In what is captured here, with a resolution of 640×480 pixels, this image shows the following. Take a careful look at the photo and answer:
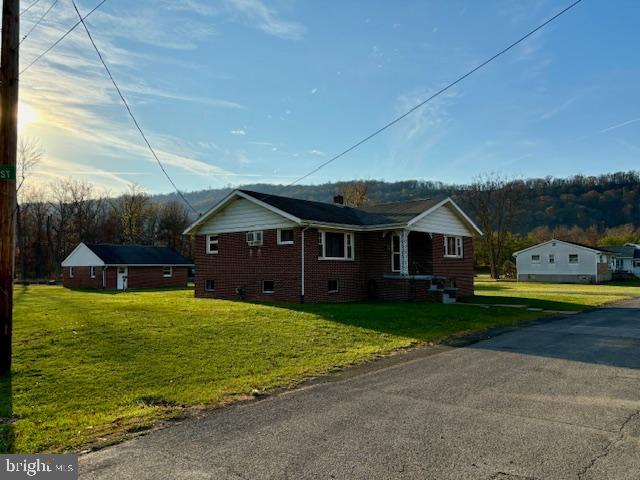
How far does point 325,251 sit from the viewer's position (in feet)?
69.2

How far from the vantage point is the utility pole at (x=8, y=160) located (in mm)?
7512

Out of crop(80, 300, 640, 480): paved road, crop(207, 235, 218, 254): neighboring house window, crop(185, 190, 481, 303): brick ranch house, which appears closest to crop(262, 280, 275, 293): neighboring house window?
crop(185, 190, 481, 303): brick ranch house

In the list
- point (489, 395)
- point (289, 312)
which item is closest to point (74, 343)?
point (289, 312)

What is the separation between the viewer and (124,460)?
4445 millimetres

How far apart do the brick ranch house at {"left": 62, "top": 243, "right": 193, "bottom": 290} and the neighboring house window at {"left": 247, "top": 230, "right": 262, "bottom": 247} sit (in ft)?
79.1

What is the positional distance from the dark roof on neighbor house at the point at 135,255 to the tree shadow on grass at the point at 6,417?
36543 millimetres

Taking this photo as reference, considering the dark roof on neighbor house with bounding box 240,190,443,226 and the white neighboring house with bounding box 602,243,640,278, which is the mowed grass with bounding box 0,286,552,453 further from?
the white neighboring house with bounding box 602,243,640,278

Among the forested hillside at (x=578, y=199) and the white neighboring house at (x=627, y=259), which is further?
the forested hillside at (x=578, y=199)

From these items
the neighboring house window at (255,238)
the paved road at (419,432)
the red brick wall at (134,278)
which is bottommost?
the paved road at (419,432)

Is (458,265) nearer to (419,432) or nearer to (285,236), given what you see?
(285,236)

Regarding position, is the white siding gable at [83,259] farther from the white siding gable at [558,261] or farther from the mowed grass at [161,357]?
the white siding gable at [558,261]

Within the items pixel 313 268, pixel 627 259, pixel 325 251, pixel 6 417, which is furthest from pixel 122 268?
pixel 627 259

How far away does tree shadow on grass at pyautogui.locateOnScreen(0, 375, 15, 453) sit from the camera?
4.79 metres

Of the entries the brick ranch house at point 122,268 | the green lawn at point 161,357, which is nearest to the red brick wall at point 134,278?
the brick ranch house at point 122,268
